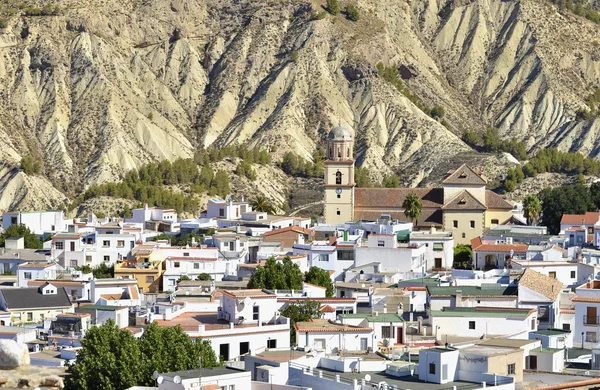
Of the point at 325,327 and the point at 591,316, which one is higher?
the point at 591,316

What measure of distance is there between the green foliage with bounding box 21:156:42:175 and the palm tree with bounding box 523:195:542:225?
58252 millimetres

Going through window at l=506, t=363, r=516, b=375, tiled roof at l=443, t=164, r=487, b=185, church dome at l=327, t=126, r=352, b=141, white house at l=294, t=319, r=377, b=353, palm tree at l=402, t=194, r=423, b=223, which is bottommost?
window at l=506, t=363, r=516, b=375

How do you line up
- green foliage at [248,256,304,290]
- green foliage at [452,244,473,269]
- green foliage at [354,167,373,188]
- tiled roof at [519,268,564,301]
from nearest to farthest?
tiled roof at [519,268,564,301] → green foliage at [248,256,304,290] → green foliage at [452,244,473,269] → green foliage at [354,167,373,188]

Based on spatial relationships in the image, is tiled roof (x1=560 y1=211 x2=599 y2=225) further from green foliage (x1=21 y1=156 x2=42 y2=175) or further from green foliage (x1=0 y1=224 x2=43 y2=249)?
green foliage (x1=21 y1=156 x2=42 y2=175)

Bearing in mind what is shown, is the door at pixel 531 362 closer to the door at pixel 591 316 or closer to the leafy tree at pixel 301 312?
the leafy tree at pixel 301 312

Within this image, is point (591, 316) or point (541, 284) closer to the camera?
point (591, 316)

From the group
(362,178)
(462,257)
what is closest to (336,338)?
(462,257)

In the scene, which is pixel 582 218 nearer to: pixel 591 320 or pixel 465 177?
pixel 465 177

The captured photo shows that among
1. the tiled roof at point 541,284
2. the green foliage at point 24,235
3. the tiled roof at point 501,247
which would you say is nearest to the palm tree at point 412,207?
the tiled roof at point 501,247

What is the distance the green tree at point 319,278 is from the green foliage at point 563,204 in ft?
131

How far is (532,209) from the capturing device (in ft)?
405

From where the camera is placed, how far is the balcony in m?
67.0

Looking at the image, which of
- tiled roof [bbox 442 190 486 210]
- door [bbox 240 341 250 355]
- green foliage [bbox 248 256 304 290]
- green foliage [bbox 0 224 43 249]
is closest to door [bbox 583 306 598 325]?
green foliage [bbox 248 256 304 290]

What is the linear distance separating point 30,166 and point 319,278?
294 ft
